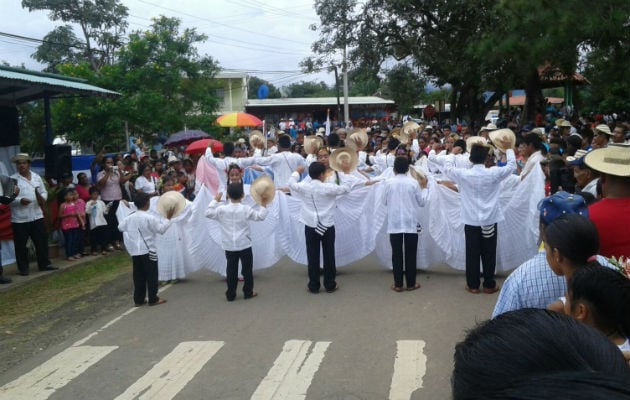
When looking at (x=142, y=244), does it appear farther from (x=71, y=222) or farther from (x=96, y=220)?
(x=96, y=220)

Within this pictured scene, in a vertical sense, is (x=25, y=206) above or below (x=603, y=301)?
below

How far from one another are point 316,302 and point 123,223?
8.55 feet

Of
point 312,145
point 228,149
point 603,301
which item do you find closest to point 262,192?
point 228,149

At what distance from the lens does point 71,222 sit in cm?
1188

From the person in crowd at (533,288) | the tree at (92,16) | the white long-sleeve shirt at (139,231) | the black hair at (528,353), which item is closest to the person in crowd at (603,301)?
the person in crowd at (533,288)

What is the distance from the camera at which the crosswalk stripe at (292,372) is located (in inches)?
213

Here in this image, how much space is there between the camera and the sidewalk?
33.8 feet

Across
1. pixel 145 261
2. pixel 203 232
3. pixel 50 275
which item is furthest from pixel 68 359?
pixel 50 275

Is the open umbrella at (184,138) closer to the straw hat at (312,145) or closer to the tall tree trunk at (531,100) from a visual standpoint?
the straw hat at (312,145)

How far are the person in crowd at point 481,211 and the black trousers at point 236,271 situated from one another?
2741mm

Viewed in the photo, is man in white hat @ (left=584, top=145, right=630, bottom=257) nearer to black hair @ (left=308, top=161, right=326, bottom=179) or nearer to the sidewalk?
black hair @ (left=308, top=161, right=326, bottom=179)

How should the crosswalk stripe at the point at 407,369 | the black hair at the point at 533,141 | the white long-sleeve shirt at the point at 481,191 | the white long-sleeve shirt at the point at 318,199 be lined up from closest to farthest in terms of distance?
the crosswalk stripe at the point at 407,369 < the white long-sleeve shirt at the point at 481,191 < the white long-sleeve shirt at the point at 318,199 < the black hair at the point at 533,141

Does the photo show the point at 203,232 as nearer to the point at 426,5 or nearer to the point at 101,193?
the point at 101,193

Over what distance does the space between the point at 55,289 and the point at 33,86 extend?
411cm
